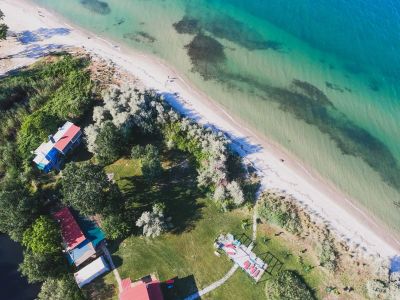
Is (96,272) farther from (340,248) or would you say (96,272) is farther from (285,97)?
(285,97)

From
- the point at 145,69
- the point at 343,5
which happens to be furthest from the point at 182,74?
the point at 343,5

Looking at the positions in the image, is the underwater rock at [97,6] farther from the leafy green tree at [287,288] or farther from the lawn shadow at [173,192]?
the leafy green tree at [287,288]

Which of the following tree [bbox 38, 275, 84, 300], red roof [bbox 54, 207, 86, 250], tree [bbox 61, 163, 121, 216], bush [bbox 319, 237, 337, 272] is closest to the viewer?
tree [bbox 38, 275, 84, 300]

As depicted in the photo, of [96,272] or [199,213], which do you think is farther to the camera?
[199,213]

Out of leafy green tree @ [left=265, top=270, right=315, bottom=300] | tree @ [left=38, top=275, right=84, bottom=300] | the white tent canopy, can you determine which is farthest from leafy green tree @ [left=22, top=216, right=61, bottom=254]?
leafy green tree @ [left=265, top=270, right=315, bottom=300]

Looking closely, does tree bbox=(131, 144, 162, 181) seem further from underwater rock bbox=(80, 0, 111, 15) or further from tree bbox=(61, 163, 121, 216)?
underwater rock bbox=(80, 0, 111, 15)

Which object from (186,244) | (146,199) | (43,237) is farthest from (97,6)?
(186,244)
